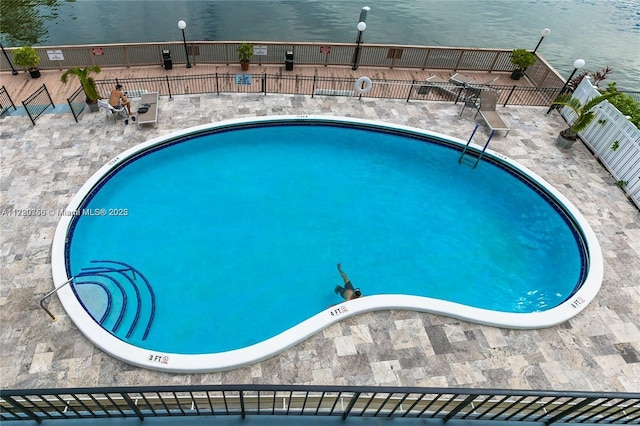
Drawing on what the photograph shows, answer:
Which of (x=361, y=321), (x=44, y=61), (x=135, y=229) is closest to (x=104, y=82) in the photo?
(x=44, y=61)

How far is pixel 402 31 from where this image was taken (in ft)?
112

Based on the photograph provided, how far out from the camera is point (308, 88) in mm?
17438

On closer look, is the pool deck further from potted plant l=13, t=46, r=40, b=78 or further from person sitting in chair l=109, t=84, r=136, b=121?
potted plant l=13, t=46, r=40, b=78

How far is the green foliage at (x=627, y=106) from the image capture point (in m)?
13.7

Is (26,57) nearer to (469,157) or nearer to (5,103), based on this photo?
(5,103)

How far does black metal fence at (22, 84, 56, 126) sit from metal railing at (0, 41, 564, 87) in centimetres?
340

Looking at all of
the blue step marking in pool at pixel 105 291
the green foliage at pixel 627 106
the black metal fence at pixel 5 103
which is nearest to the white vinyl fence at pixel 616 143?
the green foliage at pixel 627 106

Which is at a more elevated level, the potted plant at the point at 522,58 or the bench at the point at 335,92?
the potted plant at the point at 522,58

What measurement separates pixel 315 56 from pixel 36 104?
12881 mm

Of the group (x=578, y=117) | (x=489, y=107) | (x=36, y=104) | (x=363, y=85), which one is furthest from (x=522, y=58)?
(x=36, y=104)

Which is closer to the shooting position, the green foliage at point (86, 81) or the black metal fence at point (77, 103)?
the green foliage at point (86, 81)

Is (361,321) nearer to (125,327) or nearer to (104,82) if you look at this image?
(125,327)

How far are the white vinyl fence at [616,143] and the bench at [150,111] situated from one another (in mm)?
17239

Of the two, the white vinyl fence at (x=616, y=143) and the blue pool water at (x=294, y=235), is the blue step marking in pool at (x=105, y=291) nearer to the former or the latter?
the blue pool water at (x=294, y=235)
